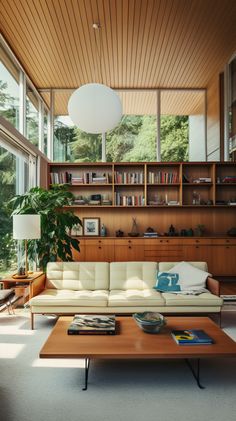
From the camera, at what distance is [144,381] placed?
256 centimetres

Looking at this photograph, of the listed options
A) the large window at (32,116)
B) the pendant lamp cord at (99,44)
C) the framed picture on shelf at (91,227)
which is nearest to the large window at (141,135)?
the large window at (32,116)

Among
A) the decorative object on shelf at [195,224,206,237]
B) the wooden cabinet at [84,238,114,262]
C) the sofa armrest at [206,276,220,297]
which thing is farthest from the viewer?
the decorative object on shelf at [195,224,206,237]

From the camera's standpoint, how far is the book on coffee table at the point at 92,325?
110 inches

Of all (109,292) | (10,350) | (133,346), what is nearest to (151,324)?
(133,346)

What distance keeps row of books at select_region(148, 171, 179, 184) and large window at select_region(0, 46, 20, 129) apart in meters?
2.80

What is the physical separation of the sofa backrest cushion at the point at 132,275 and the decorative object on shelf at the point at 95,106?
1.90m

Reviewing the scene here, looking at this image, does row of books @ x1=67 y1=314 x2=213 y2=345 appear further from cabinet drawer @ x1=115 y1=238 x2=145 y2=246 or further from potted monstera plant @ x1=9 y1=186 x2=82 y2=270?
cabinet drawer @ x1=115 y1=238 x2=145 y2=246

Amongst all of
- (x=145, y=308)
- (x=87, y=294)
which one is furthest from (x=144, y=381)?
(x=87, y=294)

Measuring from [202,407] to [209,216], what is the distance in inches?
200

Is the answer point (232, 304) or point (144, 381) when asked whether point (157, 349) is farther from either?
point (232, 304)

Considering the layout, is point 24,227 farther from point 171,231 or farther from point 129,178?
point 171,231

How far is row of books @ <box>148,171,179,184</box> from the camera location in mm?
6832

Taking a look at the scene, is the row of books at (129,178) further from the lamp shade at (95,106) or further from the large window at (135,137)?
the lamp shade at (95,106)

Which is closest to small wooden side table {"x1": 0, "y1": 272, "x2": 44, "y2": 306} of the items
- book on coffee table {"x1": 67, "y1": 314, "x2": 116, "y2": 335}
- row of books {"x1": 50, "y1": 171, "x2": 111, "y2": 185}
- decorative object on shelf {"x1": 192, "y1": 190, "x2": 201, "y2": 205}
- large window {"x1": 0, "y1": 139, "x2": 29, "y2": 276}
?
large window {"x1": 0, "y1": 139, "x2": 29, "y2": 276}
